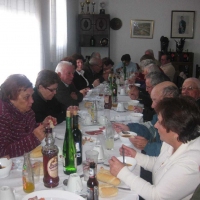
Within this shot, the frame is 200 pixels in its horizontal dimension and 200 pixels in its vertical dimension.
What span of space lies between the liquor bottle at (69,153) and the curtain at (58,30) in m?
3.83

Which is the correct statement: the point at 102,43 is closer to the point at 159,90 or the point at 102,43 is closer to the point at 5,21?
the point at 5,21

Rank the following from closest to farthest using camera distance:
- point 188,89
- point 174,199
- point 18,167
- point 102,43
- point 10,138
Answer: point 174,199, point 18,167, point 10,138, point 188,89, point 102,43

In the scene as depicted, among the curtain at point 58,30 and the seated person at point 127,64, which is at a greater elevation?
the curtain at point 58,30

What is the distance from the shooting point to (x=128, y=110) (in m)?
3.20

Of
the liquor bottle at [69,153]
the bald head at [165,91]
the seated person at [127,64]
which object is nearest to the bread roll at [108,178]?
the liquor bottle at [69,153]

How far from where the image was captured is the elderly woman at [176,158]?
4.46 feet

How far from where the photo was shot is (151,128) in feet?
8.39

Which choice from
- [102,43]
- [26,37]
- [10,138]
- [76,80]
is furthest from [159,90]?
[102,43]

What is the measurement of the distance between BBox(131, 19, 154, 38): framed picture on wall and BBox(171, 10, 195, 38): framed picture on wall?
608 mm

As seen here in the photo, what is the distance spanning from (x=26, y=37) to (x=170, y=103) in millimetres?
2929

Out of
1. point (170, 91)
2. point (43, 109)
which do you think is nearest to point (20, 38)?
point (43, 109)

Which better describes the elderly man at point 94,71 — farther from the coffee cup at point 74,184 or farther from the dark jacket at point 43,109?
the coffee cup at point 74,184

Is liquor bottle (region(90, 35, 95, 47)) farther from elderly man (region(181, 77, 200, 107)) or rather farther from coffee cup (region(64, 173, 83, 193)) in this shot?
coffee cup (region(64, 173, 83, 193))

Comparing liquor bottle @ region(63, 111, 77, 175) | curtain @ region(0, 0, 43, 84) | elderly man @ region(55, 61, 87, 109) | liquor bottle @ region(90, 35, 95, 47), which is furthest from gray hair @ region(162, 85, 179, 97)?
liquor bottle @ region(90, 35, 95, 47)
